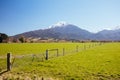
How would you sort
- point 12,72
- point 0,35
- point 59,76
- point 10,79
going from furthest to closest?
point 0,35
point 12,72
point 59,76
point 10,79

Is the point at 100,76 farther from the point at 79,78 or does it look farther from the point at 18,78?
the point at 18,78

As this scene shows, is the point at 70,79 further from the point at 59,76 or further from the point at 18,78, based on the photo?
the point at 18,78

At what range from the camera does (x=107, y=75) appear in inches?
623

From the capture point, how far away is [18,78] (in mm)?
14320

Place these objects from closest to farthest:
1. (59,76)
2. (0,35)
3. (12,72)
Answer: (59,76) < (12,72) < (0,35)

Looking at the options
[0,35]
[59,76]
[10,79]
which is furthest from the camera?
[0,35]

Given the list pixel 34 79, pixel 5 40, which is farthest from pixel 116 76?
pixel 5 40

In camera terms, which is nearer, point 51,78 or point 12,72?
point 51,78

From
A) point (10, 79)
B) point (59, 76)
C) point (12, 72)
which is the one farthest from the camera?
point (12, 72)

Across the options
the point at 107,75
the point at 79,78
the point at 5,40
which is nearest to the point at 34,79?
the point at 79,78

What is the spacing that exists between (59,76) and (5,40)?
147m

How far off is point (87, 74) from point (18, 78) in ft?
17.8

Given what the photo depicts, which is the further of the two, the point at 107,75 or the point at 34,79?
the point at 107,75

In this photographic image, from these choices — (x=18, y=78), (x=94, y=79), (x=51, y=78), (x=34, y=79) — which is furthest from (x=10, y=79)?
(x=94, y=79)
